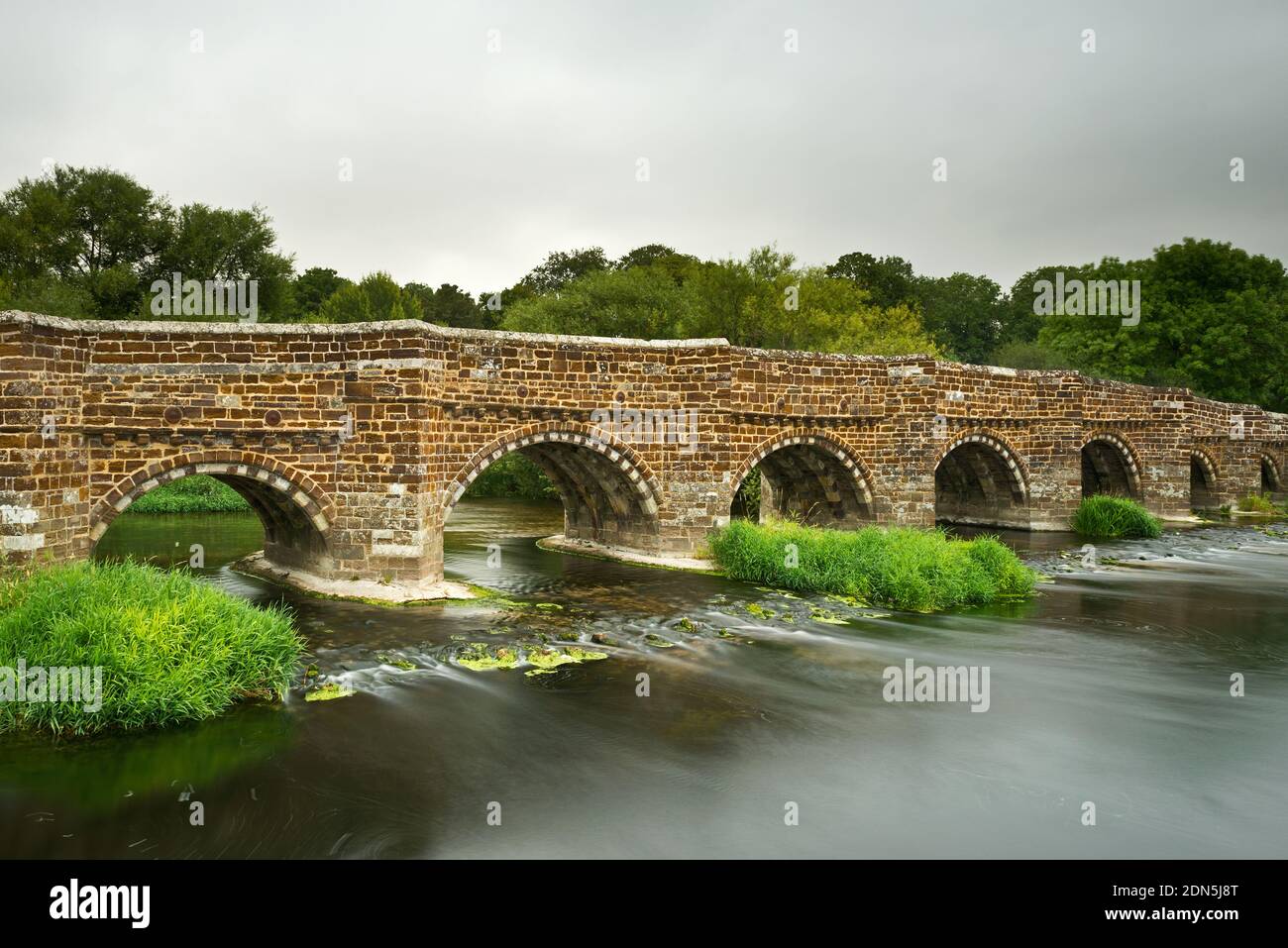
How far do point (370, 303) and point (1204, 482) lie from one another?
123 ft

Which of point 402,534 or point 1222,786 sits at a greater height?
point 402,534

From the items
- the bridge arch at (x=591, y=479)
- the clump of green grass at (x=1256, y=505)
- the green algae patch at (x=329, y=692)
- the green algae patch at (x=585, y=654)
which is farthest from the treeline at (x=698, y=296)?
the green algae patch at (x=329, y=692)

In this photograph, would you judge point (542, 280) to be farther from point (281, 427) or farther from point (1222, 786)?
point (1222, 786)

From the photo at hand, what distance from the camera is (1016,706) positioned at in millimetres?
9961

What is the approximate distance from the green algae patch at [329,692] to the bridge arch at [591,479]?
524 cm

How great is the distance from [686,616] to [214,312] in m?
34.6

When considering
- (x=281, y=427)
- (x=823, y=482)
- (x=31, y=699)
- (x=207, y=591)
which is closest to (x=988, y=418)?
(x=823, y=482)

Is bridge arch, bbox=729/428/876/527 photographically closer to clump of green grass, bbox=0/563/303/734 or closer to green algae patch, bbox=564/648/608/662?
green algae patch, bbox=564/648/608/662

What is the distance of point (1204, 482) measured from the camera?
32625 millimetres

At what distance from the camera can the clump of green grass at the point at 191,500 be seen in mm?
28812

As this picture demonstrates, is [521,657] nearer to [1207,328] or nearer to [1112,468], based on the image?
[1112,468]

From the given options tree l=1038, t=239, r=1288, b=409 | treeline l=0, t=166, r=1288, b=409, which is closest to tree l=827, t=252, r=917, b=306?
treeline l=0, t=166, r=1288, b=409

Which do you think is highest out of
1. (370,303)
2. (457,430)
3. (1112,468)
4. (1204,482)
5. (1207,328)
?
(370,303)

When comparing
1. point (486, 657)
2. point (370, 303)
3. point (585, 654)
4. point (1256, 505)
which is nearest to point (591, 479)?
point (585, 654)
